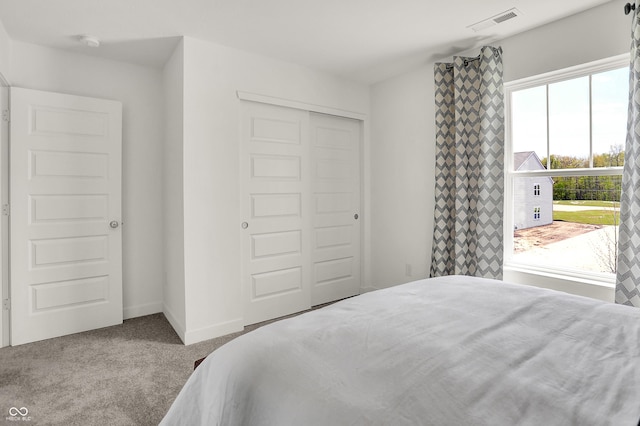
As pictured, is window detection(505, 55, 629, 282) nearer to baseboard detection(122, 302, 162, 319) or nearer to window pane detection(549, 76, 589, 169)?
window pane detection(549, 76, 589, 169)

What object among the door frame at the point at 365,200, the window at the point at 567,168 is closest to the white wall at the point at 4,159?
the door frame at the point at 365,200

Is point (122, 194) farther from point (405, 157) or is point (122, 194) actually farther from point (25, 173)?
point (405, 157)

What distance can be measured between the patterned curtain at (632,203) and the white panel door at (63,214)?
3.91m

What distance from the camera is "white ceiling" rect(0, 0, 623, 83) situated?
7.75ft

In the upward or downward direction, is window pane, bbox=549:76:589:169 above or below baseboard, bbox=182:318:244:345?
above

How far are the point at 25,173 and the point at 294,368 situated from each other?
Result: 308 cm

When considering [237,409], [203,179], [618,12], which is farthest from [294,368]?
[618,12]

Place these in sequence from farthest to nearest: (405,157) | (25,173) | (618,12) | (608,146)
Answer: (405,157) → (25,173) → (608,146) → (618,12)

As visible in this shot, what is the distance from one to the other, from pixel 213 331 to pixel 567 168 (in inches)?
123

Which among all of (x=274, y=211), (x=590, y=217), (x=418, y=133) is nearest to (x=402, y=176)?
(x=418, y=133)

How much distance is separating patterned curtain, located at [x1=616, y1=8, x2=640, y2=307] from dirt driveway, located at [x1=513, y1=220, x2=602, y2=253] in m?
0.43

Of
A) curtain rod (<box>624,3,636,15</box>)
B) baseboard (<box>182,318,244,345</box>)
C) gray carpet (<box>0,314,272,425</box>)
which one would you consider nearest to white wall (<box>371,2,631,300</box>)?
curtain rod (<box>624,3,636,15</box>)

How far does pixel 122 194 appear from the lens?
334 cm

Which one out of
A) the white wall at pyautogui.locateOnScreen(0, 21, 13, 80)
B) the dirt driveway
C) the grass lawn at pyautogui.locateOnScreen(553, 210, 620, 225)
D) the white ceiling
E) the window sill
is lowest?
the window sill
